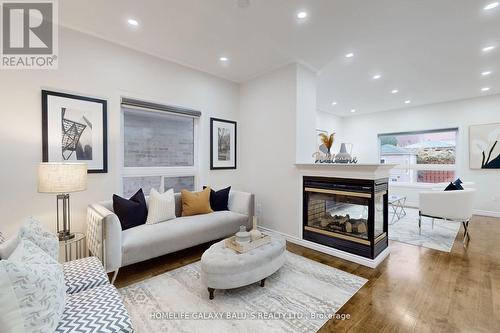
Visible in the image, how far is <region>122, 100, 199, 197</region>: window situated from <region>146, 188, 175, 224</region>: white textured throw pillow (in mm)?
546

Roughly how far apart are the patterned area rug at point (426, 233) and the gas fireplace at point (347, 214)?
37.0 inches

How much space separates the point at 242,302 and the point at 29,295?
1.53 m

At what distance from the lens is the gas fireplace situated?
284cm

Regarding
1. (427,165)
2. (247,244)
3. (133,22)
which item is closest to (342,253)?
(247,244)

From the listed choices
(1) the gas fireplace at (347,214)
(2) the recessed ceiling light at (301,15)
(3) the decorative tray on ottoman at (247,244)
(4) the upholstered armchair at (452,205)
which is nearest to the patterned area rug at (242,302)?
(3) the decorative tray on ottoman at (247,244)

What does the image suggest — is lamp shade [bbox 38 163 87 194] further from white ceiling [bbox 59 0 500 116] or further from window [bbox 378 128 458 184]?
window [bbox 378 128 458 184]

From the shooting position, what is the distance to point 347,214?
10.3 ft

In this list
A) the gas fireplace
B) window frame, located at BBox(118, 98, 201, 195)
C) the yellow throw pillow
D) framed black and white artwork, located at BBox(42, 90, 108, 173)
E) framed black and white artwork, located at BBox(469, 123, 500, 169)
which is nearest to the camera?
framed black and white artwork, located at BBox(42, 90, 108, 173)

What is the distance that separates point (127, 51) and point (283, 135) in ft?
8.57

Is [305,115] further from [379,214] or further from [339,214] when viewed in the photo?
[379,214]

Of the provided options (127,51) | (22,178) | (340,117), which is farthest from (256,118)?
(340,117)

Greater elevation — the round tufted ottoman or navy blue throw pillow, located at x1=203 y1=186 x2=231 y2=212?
navy blue throw pillow, located at x1=203 y1=186 x2=231 y2=212

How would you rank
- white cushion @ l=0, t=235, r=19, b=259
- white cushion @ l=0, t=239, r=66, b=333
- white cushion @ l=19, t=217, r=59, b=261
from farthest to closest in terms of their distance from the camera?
white cushion @ l=19, t=217, r=59, b=261, white cushion @ l=0, t=235, r=19, b=259, white cushion @ l=0, t=239, r=66, b=333

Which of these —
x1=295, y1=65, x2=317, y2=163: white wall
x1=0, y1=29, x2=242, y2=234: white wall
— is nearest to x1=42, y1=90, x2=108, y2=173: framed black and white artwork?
x1=0, y1=29, x2=242, y2=234: white wall
